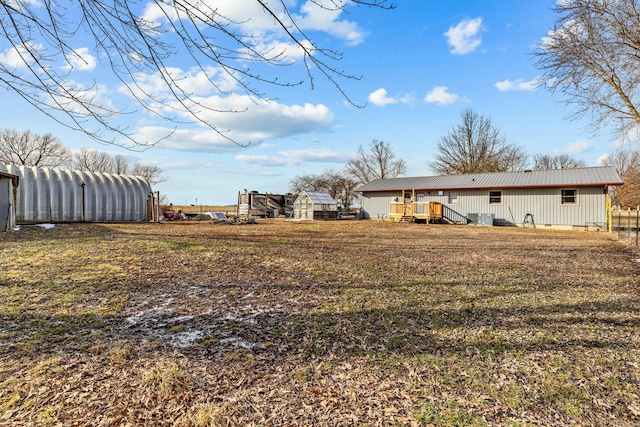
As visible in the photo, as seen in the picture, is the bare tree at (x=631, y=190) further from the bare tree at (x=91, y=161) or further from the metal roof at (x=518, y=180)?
the bare tree at (x=91, y=161)

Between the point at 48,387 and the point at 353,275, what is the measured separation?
15.4 feet

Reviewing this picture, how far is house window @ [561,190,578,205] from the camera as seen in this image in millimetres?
18969

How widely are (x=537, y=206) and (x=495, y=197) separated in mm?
2354

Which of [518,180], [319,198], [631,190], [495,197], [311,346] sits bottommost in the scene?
[311,346]

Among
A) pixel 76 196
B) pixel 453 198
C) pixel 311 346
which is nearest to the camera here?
pixel 311 346

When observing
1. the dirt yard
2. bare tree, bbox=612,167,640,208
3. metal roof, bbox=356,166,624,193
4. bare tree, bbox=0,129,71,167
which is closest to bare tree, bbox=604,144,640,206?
bare tree, bbox=612,167,640,208

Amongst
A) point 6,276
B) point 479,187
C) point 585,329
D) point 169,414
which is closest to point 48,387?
point 169,414

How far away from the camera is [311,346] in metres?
3.35

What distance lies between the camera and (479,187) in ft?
72.1

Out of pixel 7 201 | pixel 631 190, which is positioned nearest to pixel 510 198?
pixel 631 190

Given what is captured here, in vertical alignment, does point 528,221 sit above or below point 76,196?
below

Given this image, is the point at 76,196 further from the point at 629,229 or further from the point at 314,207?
the point at 629,229

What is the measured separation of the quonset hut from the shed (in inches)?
423

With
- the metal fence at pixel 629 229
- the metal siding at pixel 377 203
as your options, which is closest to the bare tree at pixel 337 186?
the metal siding at pixel 377 203
